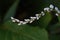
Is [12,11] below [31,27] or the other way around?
the other way around

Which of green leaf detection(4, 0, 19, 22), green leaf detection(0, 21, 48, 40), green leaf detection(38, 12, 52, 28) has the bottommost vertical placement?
green leaf detection(0, 21, 48, 40)

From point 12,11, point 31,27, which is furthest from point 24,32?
point 12,11

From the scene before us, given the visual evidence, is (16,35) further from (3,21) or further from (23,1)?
(23,1)

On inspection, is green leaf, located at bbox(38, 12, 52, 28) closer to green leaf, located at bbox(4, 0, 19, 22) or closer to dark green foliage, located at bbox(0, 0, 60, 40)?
dark green foliage, located at bbox(0, 0, 60, 40)

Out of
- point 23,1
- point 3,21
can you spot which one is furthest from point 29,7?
point 3,21

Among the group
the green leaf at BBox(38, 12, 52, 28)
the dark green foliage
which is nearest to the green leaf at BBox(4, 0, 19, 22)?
the dark green foliage

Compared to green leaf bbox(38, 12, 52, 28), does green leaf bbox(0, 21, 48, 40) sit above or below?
below

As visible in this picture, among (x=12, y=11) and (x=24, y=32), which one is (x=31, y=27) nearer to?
(x=24, y=32)

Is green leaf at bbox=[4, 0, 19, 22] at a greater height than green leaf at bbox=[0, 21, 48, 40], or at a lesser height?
greater
